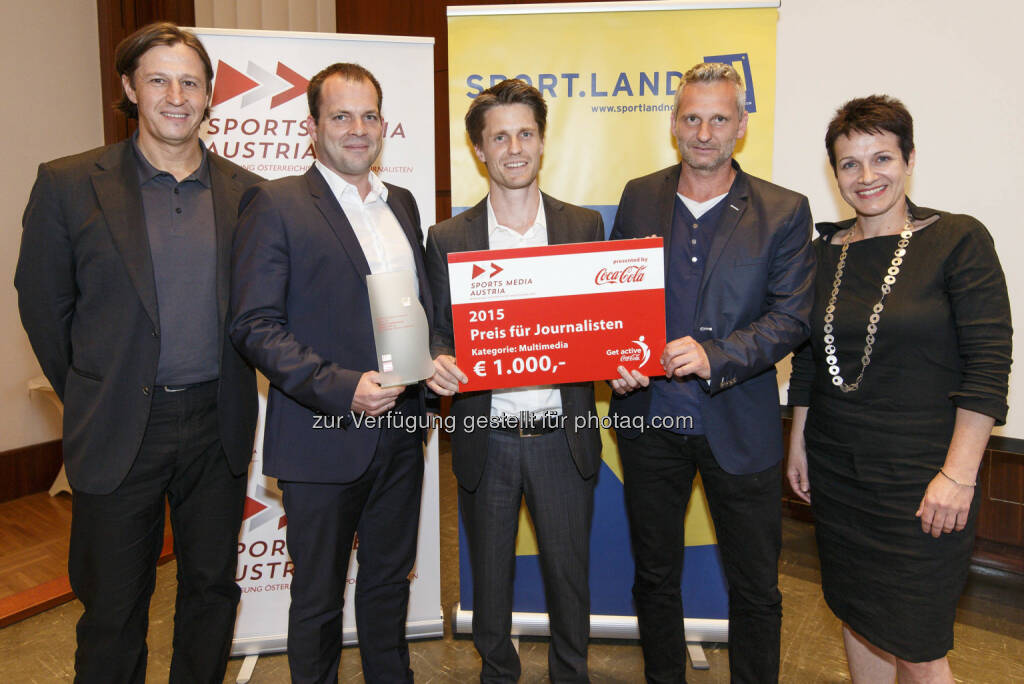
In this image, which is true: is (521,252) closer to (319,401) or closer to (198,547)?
(319,401)

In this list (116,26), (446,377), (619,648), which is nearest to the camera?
(446,377)

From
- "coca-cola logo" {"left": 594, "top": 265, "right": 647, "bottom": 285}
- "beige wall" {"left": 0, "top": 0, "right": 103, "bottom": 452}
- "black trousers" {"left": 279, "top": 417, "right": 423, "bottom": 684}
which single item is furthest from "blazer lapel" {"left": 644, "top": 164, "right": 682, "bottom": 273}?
"beige wall" {"left": 0, "top": 0, "right": 103, "bottom": 452}

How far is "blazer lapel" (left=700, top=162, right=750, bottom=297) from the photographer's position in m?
2.05

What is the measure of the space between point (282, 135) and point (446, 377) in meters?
1.46

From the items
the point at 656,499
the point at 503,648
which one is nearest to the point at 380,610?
the point at 503,648

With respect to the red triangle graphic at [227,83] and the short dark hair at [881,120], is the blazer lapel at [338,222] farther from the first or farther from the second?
the short dark hair at [881,120]

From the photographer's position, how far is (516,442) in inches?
82.6

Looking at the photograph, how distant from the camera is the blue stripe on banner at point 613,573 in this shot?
2.90 metres

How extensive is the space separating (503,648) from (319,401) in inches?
40.7

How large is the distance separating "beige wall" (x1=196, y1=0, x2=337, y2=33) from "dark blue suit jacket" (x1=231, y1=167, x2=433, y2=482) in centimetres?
347

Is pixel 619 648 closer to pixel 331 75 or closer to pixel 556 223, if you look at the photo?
pixel 556 223

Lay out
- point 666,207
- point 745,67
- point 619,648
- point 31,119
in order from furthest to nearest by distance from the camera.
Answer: point 31,119
point 619,648
point 745,67
point 666,207

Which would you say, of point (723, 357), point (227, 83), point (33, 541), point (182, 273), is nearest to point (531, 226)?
point (723, 357)

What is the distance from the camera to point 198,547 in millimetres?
2084
